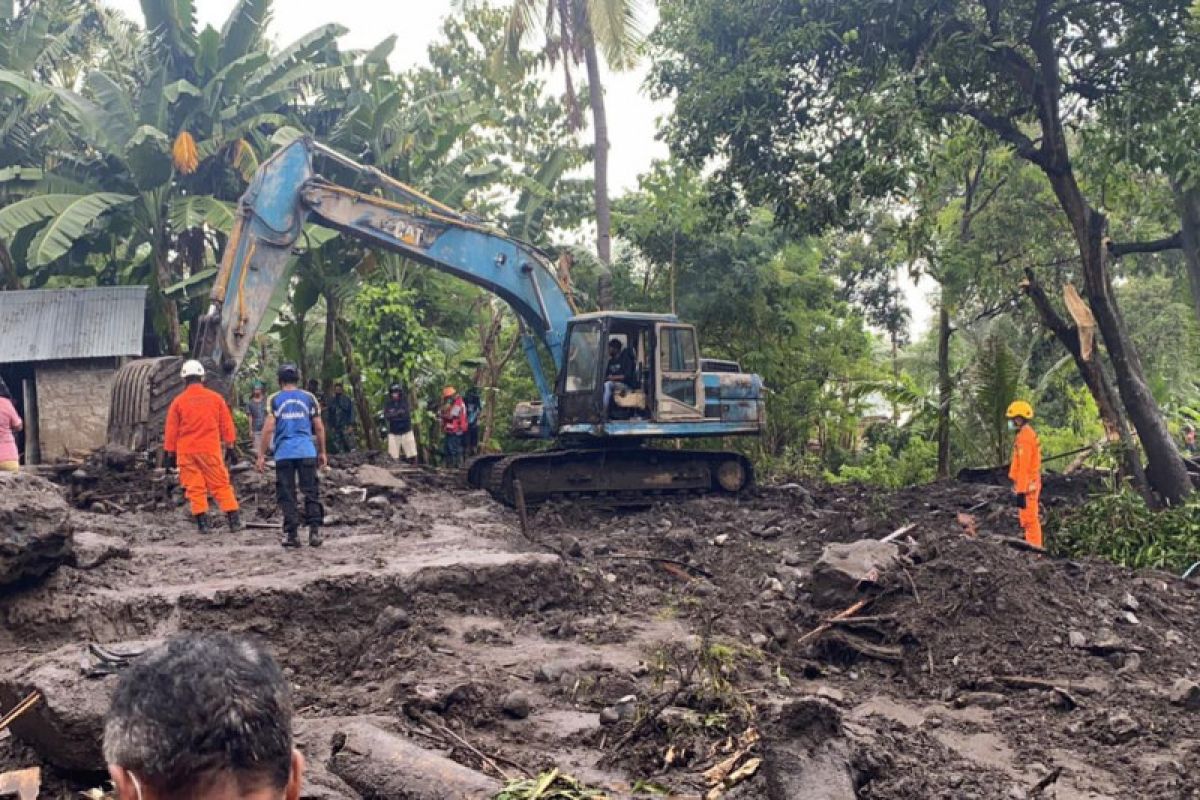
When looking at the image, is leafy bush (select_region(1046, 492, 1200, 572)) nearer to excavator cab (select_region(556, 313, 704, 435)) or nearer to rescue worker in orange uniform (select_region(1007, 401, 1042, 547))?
rescue worker in orange uniform (select_region(1007, 401, 1042, 547))

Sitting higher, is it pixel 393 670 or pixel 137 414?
pixel 137 414

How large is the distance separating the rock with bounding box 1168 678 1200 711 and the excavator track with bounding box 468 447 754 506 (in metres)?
8.12

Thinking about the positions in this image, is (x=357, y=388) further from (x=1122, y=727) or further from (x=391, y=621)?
(x=1122, y=727)

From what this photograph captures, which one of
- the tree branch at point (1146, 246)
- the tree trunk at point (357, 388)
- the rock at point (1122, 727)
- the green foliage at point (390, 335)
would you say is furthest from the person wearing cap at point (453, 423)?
the rock at point (1122, 727)

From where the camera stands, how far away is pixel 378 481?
12.9 metres

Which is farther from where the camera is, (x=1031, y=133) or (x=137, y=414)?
(x=1031, y=133)

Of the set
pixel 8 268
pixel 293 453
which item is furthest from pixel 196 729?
pixel 8 268

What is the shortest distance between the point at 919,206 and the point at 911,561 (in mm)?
6870

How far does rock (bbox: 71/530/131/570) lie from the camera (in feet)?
24.8

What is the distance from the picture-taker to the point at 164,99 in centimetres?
1709

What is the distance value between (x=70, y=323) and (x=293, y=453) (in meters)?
10.5

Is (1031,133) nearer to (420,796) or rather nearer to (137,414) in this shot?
(137,414)

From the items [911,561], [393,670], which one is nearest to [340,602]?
[393,670]

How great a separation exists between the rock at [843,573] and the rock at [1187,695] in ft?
7.22
